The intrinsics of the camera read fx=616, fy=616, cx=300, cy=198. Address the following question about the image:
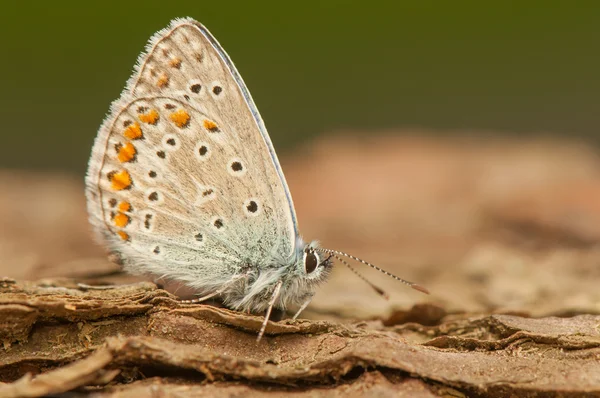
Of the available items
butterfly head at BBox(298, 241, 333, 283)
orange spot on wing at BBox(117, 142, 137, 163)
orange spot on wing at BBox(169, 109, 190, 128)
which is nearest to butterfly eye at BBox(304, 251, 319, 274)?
butterfly head at BBox(298, 241, 333, 283)

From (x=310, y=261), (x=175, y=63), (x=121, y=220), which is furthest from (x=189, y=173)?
(x=310, y=261)

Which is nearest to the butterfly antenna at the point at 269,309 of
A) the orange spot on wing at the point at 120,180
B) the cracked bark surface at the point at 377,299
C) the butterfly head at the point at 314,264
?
the cracked bark surface at the point at 377,299

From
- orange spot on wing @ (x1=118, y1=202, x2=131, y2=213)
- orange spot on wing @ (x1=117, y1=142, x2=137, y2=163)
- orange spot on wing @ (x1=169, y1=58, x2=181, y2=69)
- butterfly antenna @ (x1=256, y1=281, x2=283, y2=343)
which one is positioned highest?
orange spot on wing @ (x1=169, y1=58, x2=181, y2=69)

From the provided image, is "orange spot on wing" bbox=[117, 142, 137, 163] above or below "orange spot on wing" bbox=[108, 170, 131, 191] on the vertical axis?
above

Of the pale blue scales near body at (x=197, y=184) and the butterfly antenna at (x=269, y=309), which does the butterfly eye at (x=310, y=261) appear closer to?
the pale blue scales near body at (x=197, y=184)

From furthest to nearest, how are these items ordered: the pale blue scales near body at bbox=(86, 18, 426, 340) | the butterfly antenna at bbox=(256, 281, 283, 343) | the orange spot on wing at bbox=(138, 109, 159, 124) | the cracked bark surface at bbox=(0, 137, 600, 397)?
the orange spot on wing at bbox=(138, 109, 159, 124) → the pale blue scales near body at bbox=(86, 18, 426, 340) → the butterfly antenna at bbox=(256, 281, 283, 343) → the cracked bark surface at bbox=(0, 137, 600, 397)

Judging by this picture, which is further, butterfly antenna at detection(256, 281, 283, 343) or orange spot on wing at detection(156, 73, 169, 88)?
orange spot on wing at detection(156, 73, 169, 88)

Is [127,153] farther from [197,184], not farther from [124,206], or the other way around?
[197,184]

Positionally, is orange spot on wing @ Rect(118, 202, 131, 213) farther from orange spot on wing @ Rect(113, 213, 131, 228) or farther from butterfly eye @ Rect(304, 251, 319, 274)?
butterfly eye @ Rect(304, 251, 319, 274)
